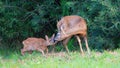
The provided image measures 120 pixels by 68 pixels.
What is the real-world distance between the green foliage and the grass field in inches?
90.2

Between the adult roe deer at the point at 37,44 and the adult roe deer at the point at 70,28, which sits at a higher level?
the adult roe deer at the point at 70,28

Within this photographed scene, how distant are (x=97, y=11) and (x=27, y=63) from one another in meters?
4.24

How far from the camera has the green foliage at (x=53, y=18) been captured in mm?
14305

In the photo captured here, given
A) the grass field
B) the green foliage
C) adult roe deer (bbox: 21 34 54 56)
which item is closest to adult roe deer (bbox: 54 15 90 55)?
adult roe deer (bbox: 21 34 54 56)

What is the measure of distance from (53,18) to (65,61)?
535 cm

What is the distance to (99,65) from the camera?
10.5 metres

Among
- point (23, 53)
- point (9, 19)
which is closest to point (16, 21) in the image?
point (9, 19)

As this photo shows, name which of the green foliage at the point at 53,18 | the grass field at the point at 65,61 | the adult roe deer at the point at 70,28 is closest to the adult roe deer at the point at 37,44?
the adult roe deer at the point at 70,28

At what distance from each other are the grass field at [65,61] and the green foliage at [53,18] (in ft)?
7.51

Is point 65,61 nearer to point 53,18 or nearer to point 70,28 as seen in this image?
point 70,28

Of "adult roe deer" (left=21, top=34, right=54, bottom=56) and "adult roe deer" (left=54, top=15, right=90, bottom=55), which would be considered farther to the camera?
"adult roe deer" (left=21, top=34, right=54, bottom=56)

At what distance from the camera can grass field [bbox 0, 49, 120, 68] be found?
34.9 ft

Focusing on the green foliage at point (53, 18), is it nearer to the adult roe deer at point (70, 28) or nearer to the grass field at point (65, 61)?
the adult roe deer at point (70, 28)

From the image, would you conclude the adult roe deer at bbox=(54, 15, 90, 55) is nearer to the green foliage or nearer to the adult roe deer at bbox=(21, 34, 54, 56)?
the adult roe deer at bbox=(21, 34, 54, 56)
